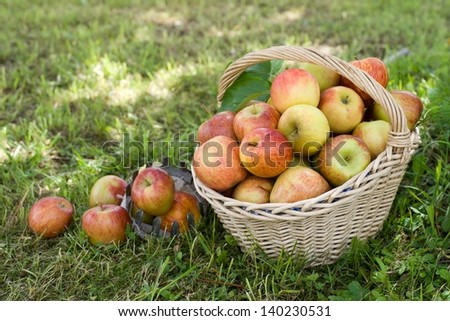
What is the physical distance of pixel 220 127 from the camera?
236 centimetres

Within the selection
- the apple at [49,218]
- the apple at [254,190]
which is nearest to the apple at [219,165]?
the apple at [254,190]

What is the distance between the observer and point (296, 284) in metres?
2.16

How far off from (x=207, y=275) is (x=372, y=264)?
64cm


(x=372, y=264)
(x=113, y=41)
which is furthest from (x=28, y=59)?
(x=372, y=264)

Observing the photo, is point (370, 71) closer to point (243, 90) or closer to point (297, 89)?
point (297, 89)

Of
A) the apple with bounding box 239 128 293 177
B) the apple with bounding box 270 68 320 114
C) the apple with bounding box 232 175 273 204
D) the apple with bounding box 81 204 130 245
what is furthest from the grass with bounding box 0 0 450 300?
the apple with bounding box 270 68 320 114

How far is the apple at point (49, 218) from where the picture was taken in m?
2.50

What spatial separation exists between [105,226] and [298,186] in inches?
33.0

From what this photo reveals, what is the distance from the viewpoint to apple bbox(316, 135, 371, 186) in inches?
83.1

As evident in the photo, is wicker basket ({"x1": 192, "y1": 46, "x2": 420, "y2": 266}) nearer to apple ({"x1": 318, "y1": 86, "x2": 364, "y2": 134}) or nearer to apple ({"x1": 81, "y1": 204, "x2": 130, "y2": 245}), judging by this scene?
apple ({"x1": 318, "y1": 86, "x2": 364, "y2": 134})

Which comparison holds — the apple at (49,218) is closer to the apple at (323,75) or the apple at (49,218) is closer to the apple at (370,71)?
the apple at (323,75)

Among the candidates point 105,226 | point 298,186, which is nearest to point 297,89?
point 298,186

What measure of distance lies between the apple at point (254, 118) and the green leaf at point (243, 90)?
8.4 inches

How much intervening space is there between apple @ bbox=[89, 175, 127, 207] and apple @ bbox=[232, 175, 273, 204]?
0.67 metres
